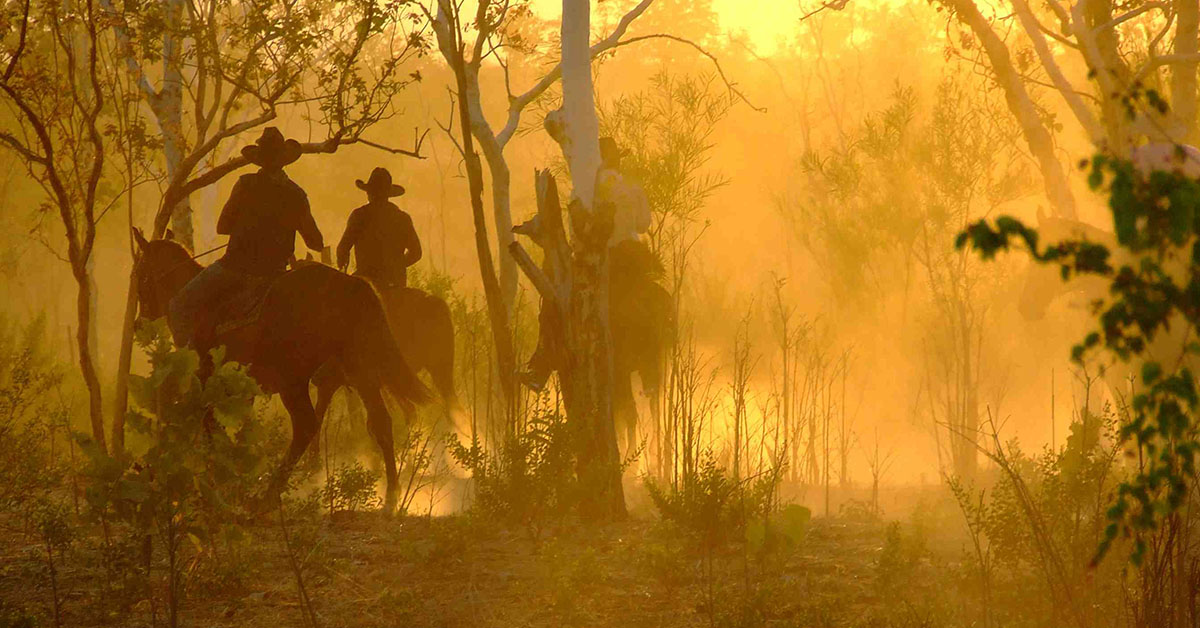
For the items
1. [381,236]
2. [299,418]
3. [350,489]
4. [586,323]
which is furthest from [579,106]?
[350,489]

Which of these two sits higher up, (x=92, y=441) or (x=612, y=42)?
(x=612, y=42)

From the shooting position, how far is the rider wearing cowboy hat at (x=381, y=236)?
1126cm

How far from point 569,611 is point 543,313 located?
15.6ft

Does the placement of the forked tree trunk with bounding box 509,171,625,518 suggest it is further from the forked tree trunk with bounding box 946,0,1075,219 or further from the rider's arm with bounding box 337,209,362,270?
the forked tree trunk with bounding box 946,0,1075,219

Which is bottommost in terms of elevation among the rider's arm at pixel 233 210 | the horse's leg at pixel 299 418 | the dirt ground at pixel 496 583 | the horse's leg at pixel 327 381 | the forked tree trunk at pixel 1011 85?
the dirt ground at pixel 496 583

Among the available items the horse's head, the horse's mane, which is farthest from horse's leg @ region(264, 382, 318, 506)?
the horse's mane

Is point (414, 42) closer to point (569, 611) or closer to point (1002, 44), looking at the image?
point (1002, 44)

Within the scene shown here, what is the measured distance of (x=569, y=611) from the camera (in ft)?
20.3

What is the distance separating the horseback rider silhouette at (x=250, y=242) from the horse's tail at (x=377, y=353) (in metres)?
0.53

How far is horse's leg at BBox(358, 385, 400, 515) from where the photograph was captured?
9359 mm

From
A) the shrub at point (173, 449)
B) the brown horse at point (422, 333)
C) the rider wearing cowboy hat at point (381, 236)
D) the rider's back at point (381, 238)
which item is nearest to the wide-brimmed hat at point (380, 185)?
the rider wearing cowboy hat at point (381, 236)

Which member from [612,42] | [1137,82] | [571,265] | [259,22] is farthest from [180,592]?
[612,42]

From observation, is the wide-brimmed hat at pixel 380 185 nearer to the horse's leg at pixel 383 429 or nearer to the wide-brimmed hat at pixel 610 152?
the wide-brimmed hat at pixel 610 152

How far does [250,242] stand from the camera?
28.8 feet
